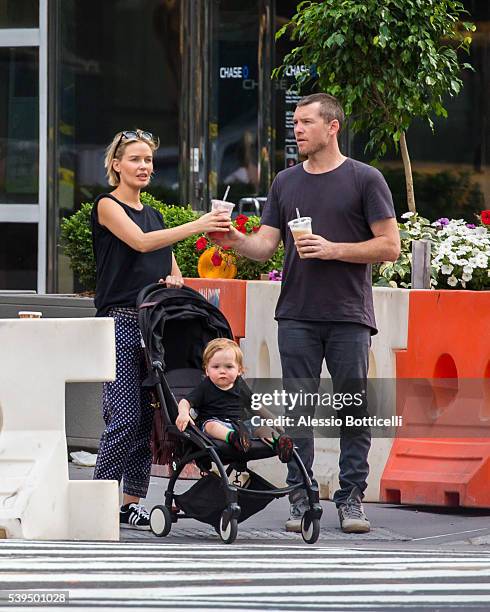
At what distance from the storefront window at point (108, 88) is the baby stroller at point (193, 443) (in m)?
7.69

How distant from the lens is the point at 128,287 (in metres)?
8.10

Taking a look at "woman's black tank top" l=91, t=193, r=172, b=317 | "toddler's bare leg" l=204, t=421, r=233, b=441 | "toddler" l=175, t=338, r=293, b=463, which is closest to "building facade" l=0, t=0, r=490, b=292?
"woman's black tank top" l=91, t=193, r=172, b=317

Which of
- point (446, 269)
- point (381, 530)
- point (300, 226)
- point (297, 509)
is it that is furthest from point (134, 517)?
point (446, 269)

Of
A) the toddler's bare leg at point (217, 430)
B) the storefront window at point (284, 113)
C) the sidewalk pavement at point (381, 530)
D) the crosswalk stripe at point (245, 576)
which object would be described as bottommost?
the sidewalk pavement at point (381, 530)

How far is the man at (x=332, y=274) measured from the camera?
782cm

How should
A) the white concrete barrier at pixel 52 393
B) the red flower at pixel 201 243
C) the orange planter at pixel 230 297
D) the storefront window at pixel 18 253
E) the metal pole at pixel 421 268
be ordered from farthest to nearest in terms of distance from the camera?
1. the storefront window at pixel 18 253
2. the red flower at pixel 201 243
3. the orange planter at pixel 230 297
4. the metal pole at pixel 421 268
5. the white concrete barrier at pixel 52 393

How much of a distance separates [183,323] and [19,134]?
8523 mm

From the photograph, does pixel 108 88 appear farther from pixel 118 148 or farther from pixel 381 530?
pixel 381 530

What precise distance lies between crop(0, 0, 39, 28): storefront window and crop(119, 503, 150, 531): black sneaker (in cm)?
899

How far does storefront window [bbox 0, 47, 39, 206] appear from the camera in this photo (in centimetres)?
1616

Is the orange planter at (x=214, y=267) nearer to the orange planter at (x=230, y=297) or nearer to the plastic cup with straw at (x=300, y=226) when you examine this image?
the orange planter at (x=230, y=297)

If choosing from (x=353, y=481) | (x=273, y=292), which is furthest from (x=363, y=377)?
(x=273, y=292)

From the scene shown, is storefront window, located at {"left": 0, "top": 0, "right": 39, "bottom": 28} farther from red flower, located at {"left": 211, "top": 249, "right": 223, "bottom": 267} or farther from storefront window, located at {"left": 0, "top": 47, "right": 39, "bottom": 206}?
red flower, located at {"left": 211, "top": 249, "right": 223, "bottom": 267}

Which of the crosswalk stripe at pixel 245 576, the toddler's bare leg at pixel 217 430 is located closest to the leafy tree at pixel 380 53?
the toddler's bare leg at pixel 217 430
